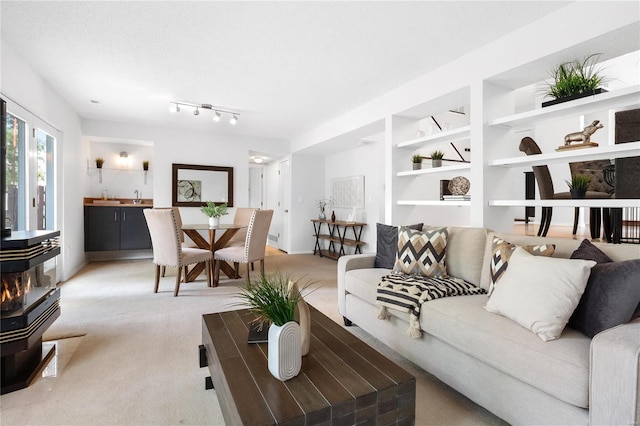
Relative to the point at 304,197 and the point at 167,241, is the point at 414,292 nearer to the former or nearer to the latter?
the point at 167,241

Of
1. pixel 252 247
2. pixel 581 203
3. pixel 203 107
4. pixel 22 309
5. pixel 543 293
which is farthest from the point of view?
pixel 203 107

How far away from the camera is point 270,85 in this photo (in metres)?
3.78

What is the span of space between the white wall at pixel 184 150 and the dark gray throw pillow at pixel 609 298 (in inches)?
221

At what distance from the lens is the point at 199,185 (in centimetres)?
611

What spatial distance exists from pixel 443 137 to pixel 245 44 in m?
2.11

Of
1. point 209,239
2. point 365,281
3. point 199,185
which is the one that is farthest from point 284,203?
point 365,281

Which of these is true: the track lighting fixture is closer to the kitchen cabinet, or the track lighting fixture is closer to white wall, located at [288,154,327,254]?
white wall, located at [288,154,327,254]

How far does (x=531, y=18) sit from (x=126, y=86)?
410cm

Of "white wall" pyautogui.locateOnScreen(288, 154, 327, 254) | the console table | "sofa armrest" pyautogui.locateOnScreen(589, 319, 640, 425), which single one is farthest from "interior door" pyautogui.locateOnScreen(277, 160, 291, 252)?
"sofa armrest" pyautogui.locateOnScreen(589, 319, 640, 425)

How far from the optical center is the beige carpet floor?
1.60 meters

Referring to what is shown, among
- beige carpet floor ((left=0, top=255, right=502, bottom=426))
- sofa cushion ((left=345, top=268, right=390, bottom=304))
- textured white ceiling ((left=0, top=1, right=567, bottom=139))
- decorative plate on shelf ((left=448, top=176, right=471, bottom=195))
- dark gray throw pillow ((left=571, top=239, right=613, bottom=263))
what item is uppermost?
textured white ceiling ((left=0, top=1, right=567, bottom=139))

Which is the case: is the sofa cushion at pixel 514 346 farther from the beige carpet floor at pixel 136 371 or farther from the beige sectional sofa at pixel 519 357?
the beige carpet floor at pixel 136 371

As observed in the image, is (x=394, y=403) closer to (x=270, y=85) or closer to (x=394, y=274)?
(x=394, y=274)

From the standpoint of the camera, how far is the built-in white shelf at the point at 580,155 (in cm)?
216
